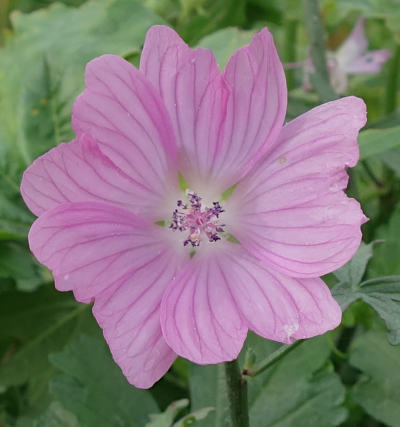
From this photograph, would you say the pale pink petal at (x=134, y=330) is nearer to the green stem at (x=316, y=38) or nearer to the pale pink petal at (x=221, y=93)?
the pale pink petal at (x=221, y=93)

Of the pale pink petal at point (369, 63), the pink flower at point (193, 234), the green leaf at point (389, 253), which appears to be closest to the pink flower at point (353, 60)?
the pale pink petal at point (369, 63)

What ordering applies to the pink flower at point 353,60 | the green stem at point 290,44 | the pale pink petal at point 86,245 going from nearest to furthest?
the pale pink petal at point 86,245
the pink flower at point 353,60
the green stem at point 290,44

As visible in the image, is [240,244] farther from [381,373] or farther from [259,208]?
[381,373]

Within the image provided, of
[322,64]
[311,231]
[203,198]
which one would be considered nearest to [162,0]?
[322,64]

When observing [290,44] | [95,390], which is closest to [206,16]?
[290,44]

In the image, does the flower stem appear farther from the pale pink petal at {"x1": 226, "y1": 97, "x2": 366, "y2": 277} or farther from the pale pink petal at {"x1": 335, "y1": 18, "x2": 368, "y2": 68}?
the pale pink petal at {"x1": 335, "y1": 18, "x2": 368, "y2": 68}

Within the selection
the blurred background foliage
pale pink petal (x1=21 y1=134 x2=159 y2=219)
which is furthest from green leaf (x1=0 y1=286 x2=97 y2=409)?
pale pink petal (x1=21 y1=134 x2=159 y2=219)

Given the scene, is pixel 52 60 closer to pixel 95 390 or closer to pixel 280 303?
pixel 95 390
